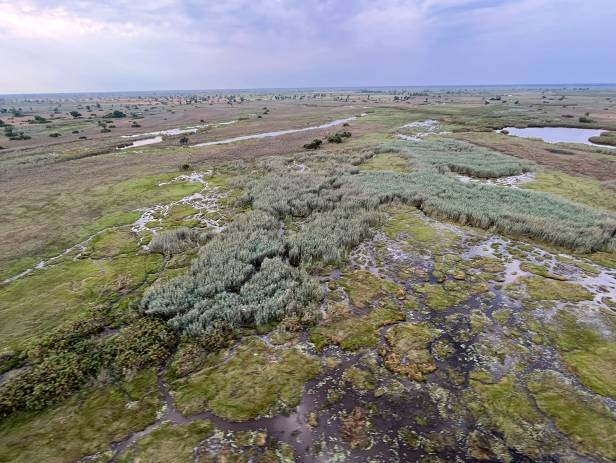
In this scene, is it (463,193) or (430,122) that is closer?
(463,193)

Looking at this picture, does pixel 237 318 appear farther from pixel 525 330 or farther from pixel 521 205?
pixel 521 205

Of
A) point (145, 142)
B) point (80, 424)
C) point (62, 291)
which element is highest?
point (145, 142)

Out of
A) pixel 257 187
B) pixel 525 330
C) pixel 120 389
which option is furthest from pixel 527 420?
pixel 257 187

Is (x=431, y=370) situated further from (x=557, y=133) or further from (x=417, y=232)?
(x=557, y=133)

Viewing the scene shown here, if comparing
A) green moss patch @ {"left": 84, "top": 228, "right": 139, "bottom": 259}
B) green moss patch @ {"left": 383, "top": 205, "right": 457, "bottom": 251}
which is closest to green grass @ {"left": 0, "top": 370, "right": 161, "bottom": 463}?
green moss patch @ {"left": 84, "top": 228, "right": 139, "bottom": 259}

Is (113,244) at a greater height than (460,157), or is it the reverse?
(460,157)

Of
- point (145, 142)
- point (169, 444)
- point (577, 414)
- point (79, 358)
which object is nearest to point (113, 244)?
point (79, 358)
